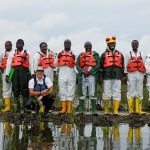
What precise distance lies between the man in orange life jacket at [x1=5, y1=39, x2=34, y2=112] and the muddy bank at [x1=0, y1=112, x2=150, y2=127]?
32.1 inches

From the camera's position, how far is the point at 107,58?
12438mm

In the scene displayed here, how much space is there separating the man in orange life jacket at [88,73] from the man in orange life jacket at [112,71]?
20cm

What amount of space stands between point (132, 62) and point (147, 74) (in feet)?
2.15

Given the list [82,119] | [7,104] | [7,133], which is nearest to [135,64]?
[82,119]

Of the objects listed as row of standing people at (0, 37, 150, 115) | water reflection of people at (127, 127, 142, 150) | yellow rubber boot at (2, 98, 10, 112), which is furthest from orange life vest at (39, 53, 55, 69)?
water reflection of people at (127, 127, 142, 150)

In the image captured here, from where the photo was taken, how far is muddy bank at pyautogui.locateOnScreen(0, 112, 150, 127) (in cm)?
Answer: 1148

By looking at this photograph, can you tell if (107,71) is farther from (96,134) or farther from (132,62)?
(96,134)

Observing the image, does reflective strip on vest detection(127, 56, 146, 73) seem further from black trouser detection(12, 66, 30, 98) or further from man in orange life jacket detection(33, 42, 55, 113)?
black trouser detection(12, 66, 30, 98)

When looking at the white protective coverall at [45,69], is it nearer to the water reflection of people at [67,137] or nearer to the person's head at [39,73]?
the person's head at [39,73]

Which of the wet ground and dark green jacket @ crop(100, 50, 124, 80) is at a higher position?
dark green jacket @ crop(100, 50, 124, 80)

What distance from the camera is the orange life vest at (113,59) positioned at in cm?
1238

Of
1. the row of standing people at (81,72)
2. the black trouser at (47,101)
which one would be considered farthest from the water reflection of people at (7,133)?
the row of standing people at (81,72)

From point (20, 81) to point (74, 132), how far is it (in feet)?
12.4

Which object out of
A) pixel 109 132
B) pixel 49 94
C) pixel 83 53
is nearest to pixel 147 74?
pixel 83 53
